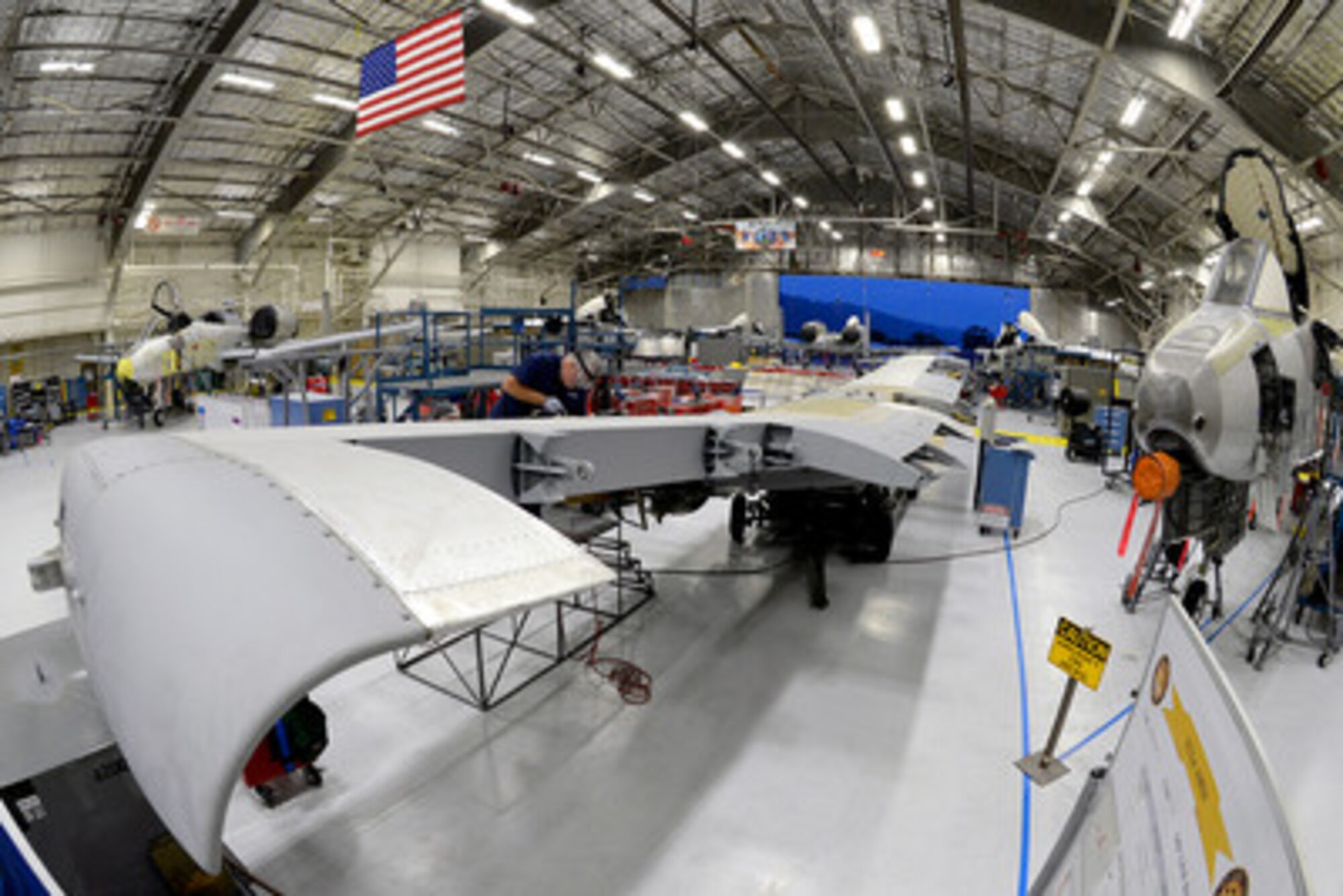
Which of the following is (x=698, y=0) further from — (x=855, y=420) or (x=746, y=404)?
(x=855, y=420)

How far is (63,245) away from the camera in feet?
74.9

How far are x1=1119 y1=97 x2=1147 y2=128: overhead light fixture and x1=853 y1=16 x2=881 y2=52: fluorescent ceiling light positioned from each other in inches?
250

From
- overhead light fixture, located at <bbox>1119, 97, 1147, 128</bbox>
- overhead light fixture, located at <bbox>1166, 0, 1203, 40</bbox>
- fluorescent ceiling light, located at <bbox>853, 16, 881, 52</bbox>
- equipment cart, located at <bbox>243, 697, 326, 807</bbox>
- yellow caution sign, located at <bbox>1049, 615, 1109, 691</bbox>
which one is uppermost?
fluorescent ceiling light, located at <bbox>853, 16, 881, 52</bbox>

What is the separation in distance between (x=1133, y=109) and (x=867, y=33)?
283 inches

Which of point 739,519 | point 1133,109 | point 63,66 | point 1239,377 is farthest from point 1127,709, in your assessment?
point 63,66

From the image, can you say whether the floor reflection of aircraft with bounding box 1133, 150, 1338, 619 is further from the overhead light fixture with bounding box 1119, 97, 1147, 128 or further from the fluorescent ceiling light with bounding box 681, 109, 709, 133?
the fluorescent ceiling light with bounding box 681, 109, 709, 133

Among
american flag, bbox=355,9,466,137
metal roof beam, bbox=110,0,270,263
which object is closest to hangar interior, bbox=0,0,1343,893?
metal roof beam, bbox=110,0,270,263

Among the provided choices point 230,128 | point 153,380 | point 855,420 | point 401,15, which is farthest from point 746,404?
point 230,128

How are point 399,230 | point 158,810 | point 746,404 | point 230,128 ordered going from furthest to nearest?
point 399,230 < point 230,128 < point 746,404 < point 158,810

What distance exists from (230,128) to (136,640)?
24287mm

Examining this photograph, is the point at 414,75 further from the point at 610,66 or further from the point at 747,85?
the point at 747,85

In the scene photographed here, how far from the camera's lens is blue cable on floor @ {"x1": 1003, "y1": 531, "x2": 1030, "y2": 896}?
3855 millimetres

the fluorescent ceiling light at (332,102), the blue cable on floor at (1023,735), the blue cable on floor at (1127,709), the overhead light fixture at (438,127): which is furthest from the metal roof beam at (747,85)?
the blue cable on floor at (1127,709)

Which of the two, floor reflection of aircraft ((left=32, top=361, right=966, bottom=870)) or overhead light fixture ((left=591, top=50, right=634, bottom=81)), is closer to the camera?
floor reflection of aircraft ((left=32, top=361, right=966, bottom=870))
